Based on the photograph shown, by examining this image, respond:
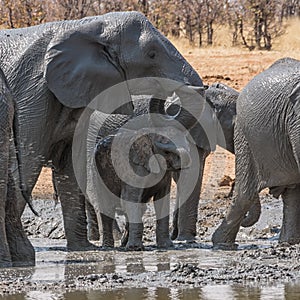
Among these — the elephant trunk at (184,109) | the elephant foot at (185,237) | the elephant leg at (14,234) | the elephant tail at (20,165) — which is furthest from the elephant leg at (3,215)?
the elephant foot at (185,237)

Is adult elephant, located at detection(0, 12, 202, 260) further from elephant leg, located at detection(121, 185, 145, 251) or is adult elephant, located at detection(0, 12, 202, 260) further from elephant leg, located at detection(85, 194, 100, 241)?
elephant leg, located at detection(85, 194, 100, 241)

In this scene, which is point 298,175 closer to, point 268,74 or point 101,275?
point 268,74

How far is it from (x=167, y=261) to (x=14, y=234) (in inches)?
46.9

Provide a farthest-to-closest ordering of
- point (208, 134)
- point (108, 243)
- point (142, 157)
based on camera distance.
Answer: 1. point (208, 134)
2. point (108, 243)
3. point (142, 157)

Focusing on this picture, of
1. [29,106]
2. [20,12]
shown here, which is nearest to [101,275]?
[29,106]

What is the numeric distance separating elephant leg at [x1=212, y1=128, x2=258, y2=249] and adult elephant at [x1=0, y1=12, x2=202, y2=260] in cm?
112

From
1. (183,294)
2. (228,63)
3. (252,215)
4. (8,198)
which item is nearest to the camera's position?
(183,294)

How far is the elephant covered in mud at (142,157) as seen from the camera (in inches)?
414

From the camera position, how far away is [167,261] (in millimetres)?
8938

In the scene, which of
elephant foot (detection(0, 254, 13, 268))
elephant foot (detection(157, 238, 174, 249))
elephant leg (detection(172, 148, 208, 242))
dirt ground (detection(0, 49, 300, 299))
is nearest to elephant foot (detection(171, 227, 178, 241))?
elephant leg (detection(172, 148, 208, 242))

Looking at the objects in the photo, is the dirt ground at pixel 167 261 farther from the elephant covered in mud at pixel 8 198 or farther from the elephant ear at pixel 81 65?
the elephant ear at pixel 81 65

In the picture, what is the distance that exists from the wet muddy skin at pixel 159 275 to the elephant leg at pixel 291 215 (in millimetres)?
410

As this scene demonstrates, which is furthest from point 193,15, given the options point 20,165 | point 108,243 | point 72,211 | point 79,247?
point 20,165

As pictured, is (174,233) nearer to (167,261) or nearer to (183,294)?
(167,261)
